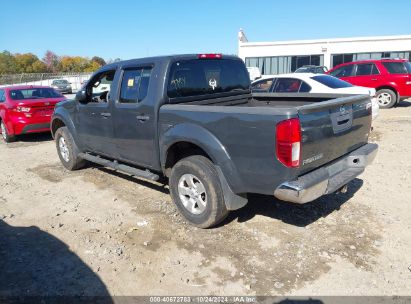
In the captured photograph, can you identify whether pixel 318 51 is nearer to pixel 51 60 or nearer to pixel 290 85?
pixel 290 85

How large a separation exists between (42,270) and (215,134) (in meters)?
2.20

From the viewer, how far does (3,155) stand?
28.2 feet

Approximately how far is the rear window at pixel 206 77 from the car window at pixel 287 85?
375 centimetres

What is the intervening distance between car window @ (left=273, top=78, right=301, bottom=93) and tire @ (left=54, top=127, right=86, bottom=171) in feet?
16.7

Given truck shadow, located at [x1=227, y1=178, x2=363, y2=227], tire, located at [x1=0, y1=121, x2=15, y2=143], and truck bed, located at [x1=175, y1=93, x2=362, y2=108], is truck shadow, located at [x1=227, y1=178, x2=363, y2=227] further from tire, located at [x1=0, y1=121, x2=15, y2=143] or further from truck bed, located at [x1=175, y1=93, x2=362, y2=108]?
tire, located at [x1=0, y1=121, x2=15, y2=143]

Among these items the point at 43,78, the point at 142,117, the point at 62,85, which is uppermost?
the point at 43,78

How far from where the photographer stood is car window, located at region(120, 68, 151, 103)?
15.1ft

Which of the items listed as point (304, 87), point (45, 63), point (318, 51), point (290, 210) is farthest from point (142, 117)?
point (45, 63)

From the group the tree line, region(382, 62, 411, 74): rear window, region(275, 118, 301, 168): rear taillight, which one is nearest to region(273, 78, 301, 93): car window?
region(382, 62, 411, 74): rear window

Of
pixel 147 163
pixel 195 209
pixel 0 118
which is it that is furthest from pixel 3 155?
pixel 195 209

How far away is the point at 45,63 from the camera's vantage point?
90.2m

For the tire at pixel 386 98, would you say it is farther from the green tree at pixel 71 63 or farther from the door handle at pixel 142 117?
the green tree at pixel 71 63

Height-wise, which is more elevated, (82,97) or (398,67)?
(398,67)

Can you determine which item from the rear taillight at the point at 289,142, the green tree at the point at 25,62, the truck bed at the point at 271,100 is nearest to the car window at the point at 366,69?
the truck bed at the point at 271,100
